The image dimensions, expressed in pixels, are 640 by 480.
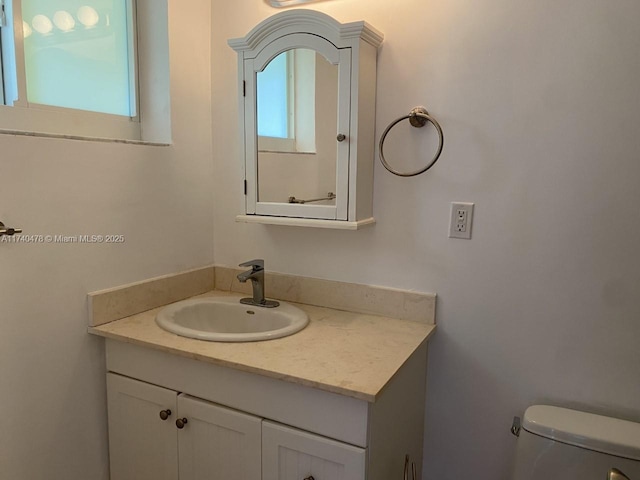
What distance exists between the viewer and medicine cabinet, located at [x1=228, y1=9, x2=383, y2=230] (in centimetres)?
135

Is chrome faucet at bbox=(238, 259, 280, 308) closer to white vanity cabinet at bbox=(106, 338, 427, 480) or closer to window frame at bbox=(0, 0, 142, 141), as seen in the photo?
white vanity cabinet at bbox=(106, 338, 427, 480)

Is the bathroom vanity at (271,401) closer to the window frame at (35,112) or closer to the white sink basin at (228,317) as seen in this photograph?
the white sink basin at (228,317)

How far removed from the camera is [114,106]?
1579 mm

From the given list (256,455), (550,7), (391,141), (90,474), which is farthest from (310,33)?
(90,474)

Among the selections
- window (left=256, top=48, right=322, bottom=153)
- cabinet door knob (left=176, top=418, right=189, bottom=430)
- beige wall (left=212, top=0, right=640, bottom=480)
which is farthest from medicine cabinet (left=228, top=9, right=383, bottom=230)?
cabinet door knob (left=176, top=418, right=189, bottom=430)

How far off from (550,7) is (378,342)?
0.98 meters

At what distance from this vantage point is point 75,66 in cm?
145

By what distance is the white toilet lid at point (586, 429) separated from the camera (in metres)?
1.12

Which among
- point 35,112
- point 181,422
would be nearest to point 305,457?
point 181,422

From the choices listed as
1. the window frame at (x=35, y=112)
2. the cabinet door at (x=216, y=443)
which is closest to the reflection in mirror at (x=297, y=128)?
the window frame at (x=35, y=112)

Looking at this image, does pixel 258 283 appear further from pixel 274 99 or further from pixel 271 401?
pixel 274 99

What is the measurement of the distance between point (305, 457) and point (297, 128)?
3.03 ft

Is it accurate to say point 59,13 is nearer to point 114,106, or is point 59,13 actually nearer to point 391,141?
point 114,106

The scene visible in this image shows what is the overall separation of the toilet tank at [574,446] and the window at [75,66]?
151 cm
